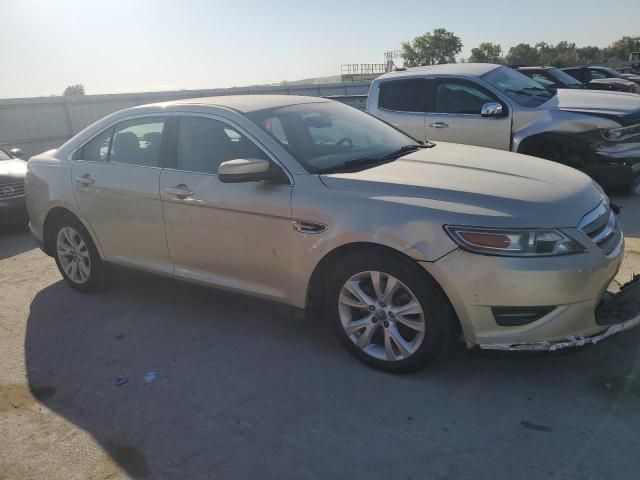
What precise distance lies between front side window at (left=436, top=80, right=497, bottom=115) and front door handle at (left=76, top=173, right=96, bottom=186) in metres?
4.80

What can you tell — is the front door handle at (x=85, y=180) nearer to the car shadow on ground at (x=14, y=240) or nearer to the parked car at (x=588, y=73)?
the car shadow on ground at (x=14, y=240)

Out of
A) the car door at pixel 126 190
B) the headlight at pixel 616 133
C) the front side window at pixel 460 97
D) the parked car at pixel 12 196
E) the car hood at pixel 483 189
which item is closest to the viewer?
the car hood at pixel 483 189

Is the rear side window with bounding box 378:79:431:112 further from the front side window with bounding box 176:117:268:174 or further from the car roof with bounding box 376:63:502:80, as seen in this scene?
the front side window with bounding box 176:117:268:174

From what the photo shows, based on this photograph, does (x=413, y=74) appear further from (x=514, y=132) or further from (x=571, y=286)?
(x=571, y=286)

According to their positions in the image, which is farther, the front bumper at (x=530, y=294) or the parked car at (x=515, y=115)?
the parked car at (x=515, y=115)

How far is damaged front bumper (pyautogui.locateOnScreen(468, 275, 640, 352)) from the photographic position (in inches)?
113

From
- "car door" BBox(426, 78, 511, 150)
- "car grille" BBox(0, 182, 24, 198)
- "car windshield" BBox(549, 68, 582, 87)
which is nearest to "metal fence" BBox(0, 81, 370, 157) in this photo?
"car windshield" BBox(549, 68, 582, 87)

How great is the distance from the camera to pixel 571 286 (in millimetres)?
2809

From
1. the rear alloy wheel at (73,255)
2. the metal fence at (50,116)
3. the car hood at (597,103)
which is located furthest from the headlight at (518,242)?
the metal fence at (50,116)

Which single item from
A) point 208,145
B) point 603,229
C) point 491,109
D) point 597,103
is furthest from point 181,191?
point 597,103

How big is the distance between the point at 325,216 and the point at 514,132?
15.2 ft

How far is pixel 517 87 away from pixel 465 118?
898mm

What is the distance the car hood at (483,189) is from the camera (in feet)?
9.48

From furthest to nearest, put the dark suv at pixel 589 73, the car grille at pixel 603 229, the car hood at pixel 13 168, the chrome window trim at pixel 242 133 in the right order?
the dark suv at pixel 589 73, the car hood at pixel 13 168, the chrome window trim at pixel 242 133, the car grille at pixel 603 229
